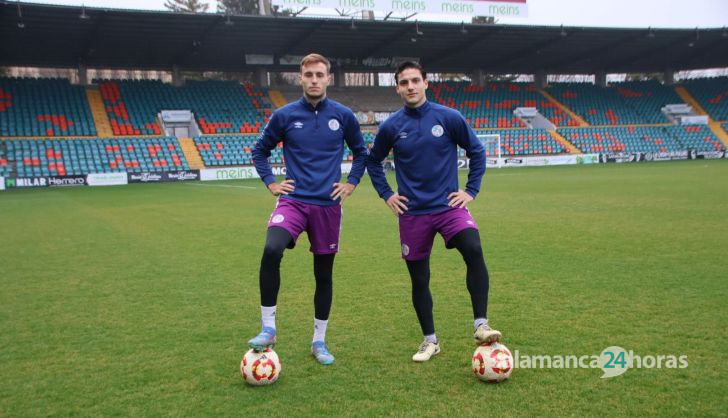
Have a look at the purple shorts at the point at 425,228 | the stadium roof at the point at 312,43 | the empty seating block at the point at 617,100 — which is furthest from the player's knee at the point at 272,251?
the empty seating block at the point at 617,100

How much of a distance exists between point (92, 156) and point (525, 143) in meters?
27.9

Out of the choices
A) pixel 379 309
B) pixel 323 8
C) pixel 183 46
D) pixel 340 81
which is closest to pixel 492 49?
pixel 340 81

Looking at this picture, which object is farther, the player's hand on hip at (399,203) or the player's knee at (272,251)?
the player's hand on hip at (399,203)

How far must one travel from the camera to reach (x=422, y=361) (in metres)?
4.08

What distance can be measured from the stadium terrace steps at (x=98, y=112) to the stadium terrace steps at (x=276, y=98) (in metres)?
11.1

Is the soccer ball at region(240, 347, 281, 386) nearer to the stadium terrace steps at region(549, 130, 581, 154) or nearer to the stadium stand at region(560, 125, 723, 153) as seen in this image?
the stadium terrace steps at region(549, 130, 581, 154)

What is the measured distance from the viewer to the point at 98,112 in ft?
118

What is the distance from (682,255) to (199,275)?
20.5 ft

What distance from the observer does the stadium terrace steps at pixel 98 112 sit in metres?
34.5

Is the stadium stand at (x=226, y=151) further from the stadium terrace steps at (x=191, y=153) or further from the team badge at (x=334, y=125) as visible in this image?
the team badge at (x=334, y=125)

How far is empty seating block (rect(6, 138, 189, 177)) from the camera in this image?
2980 cm

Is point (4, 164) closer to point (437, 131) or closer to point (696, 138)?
point (437, 131)

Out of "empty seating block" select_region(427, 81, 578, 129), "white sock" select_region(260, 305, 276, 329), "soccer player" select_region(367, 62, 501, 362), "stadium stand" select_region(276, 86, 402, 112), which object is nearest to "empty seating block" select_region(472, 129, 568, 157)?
"empty seating block" select_region(427, 81, 578, 129)

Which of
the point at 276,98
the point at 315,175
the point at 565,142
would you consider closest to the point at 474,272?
the point at 315,175
